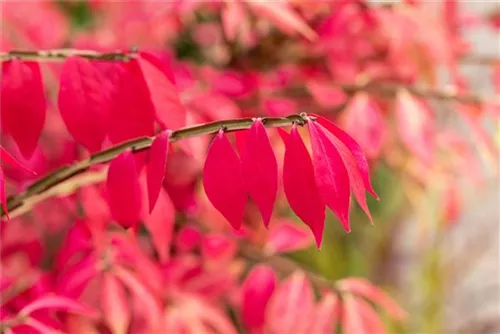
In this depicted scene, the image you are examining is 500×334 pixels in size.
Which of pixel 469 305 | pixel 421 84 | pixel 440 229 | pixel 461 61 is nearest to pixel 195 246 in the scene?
pixel 421 84

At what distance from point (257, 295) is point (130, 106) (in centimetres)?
28

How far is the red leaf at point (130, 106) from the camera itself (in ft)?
1.43

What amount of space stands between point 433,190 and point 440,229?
4.9 inches

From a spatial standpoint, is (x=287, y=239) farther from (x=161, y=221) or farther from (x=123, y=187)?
(x=123, y=187)

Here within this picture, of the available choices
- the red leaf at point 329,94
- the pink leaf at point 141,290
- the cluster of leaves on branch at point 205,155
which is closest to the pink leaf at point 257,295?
the cluster of leaves on branch at point 205,155

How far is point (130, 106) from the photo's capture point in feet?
1.44

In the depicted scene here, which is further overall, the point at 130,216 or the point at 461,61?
the point at 461,61

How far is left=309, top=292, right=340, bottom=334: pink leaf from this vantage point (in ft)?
1.94

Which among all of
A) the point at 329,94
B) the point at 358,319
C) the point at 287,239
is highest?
the point at 329,94

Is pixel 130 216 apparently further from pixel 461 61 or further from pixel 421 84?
pixel 461 61

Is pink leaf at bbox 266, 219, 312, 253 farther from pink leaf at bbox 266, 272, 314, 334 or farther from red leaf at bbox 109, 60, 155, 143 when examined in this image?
red leaf at bbox 109, 60, 155, 143

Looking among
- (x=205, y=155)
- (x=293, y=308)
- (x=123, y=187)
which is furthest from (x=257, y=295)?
(x=123, y=187)

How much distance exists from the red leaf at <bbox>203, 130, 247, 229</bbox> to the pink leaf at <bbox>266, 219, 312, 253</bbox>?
362 millimetres

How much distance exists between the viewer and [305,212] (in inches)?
14.3
